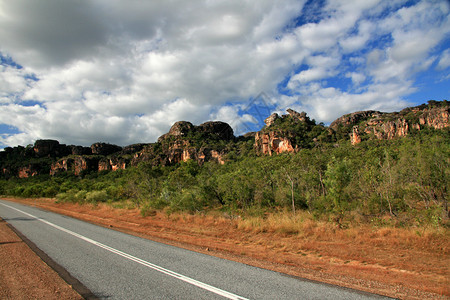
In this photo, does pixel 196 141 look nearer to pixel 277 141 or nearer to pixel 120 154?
pixel 120 154

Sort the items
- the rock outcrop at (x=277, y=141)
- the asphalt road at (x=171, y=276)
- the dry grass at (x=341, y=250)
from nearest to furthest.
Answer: the asphalt road at (x=171, y=276)
the dry grass at (x=341, y=250)
the rock outcrop at (x=277, y=141)

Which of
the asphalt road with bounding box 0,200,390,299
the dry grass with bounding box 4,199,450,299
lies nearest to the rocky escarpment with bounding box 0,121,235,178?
the dry grass with bounding box 4,199,450,299

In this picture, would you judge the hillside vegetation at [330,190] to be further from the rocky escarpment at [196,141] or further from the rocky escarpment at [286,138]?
the rocky escarpment at [196,141]

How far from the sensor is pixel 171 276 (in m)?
5.70

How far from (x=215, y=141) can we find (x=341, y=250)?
114752mm

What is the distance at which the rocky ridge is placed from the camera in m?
78.4

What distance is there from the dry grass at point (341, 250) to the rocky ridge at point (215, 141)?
243ft

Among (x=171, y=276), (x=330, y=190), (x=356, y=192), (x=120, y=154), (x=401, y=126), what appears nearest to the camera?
(x=171, y=276)

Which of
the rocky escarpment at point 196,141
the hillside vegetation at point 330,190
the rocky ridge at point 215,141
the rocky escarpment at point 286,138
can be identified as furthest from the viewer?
the rocky escarpment at point 196,141

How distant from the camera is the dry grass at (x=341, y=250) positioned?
539 cm

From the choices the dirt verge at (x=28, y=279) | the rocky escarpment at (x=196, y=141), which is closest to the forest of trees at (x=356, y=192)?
the dirt verge at (x=28, y=279)

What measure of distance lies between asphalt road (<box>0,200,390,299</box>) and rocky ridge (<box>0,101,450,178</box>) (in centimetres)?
7826

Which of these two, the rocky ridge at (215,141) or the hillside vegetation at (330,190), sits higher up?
the rocky ridge at (215,141)

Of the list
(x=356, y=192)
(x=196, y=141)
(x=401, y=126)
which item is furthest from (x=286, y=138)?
(x=356, y=192)
